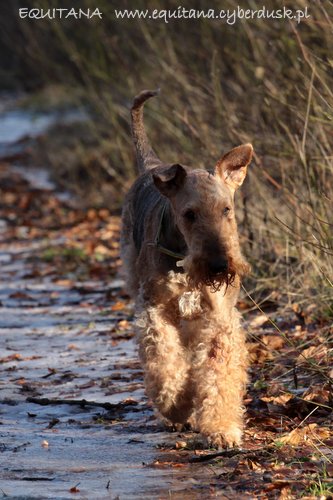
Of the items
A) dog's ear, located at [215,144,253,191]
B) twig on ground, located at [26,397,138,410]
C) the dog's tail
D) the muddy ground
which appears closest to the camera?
the muddy ground

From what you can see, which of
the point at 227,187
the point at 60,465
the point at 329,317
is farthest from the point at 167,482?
the point at 329,317

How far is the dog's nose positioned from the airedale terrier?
0.17 metres

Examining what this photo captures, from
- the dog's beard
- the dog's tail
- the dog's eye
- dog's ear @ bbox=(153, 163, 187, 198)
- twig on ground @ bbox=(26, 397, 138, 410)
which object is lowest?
twig on ground @ bbox=(26, 397, 138, 410)

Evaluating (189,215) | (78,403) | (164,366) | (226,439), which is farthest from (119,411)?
(189,215)

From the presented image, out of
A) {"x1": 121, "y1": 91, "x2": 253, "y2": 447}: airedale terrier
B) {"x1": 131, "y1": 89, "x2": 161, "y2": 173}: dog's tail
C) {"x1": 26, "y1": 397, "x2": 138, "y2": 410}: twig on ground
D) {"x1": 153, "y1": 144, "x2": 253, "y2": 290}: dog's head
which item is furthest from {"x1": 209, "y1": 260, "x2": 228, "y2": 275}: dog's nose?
{"x1": 131, "y1": 89, "x2": 161, "y2": 173}: dog's tail

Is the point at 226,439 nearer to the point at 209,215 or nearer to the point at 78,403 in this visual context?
the point at 209,215

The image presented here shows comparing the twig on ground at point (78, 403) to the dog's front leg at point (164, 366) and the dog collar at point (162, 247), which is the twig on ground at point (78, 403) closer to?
the dog's front leg at point (164, 366)

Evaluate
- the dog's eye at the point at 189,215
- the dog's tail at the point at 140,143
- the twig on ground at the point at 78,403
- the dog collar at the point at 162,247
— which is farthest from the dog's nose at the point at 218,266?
the dog's tail at the point at 140,143

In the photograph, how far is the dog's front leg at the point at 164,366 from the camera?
15.7ft

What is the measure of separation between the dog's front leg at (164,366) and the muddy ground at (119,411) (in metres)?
0.16

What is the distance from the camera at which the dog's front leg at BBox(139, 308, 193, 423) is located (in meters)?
4.79

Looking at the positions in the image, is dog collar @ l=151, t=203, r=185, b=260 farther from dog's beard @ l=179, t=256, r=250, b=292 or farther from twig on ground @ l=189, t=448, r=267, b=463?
twig on ground @ l=189, t=448, r=267, b=463

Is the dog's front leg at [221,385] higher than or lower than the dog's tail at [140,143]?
lower

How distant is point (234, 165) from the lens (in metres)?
4.89
